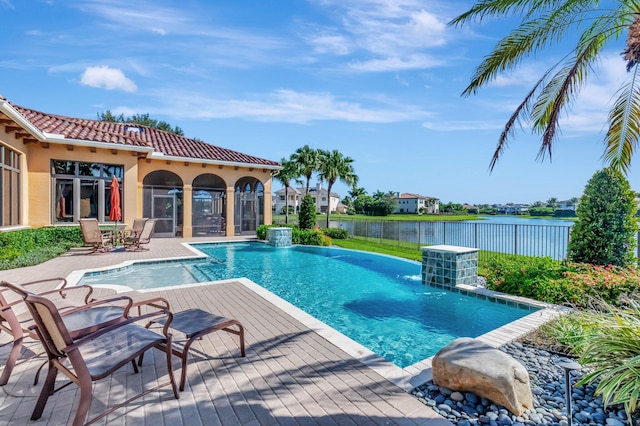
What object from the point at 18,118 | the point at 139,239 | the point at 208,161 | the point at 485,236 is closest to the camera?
the point at 18,118

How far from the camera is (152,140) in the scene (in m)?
19.4

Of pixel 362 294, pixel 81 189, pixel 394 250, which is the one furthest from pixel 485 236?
pixel 81 189

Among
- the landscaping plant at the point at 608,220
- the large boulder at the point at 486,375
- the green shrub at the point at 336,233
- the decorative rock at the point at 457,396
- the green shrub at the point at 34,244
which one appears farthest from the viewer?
the green shrub at the point at 336,233

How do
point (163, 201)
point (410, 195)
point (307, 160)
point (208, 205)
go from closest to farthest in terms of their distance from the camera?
point (163, 201) < point (208, 205) < point (307, 160) < point (410, 195)

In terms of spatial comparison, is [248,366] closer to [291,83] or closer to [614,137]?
[614,137]

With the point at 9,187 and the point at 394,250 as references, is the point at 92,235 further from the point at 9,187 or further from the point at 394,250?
the point at 394,250

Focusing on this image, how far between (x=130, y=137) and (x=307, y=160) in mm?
15403

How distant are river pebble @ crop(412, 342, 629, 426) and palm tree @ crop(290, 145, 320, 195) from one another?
26.2 meters

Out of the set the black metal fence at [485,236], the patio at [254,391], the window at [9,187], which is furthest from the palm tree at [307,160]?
the patio at [254,391]

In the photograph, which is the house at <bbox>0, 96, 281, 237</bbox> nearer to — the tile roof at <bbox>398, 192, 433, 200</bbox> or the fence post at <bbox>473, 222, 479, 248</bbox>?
the fence post at <bbox>473, 222, 479, 248</bbox>

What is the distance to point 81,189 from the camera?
15008 millimetres

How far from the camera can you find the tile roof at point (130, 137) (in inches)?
569

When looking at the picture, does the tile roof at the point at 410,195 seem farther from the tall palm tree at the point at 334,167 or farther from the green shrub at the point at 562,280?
the green shrub at the point at 562,280

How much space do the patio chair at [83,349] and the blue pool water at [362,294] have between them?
3356mm
